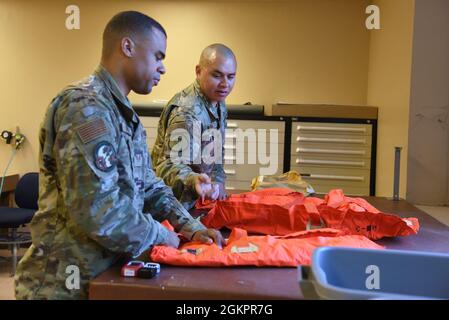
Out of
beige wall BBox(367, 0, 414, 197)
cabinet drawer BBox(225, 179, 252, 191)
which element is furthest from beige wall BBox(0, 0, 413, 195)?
cabinet drawer BBox(225, 179, 252, 191)

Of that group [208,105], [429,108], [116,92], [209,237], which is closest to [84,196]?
[116,92]

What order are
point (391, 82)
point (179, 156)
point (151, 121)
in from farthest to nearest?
point (151, 121), point (391, 82), point (179, 156)

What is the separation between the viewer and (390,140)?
317cm

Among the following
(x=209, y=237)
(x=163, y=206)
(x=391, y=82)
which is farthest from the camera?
(x=391, y=82)

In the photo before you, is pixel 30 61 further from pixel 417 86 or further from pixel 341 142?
pixel 417 86

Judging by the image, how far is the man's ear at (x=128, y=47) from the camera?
3.72 ft

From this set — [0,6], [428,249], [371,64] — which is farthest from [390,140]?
[0,6]

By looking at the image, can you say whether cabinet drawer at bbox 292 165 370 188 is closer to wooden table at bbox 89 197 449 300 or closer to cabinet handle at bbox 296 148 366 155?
cabinet handle at bbox 296 148 366 155

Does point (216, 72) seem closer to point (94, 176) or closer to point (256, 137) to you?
point (94, 176)

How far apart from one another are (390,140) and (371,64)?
3.70 feet

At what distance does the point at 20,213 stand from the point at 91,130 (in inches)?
119

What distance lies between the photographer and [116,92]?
3.67ft

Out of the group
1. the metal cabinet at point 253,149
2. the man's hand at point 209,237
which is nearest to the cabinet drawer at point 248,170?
the metal cabinet at point 253,149

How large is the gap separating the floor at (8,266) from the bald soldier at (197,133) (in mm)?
1227
